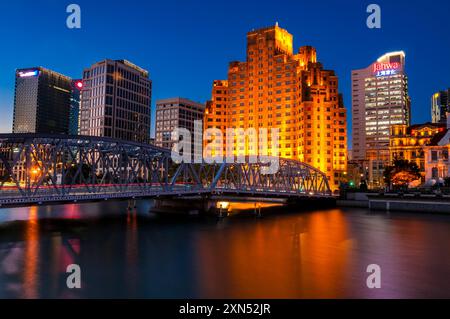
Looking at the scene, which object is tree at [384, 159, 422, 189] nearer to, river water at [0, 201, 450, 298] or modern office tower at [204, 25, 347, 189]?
modern office tower at [204, 25, 347, 189]

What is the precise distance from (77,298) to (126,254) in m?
11.9

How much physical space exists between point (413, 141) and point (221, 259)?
355ft

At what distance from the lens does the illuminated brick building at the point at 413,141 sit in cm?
11581

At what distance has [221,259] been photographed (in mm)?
32750

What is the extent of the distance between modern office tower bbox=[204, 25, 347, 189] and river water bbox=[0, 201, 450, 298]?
7602 cm

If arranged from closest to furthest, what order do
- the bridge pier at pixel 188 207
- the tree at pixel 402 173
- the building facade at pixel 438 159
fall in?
the bridge pier at pixel 188 207 → the tree at pixel 402 173 → the building facade at pixel 438 159

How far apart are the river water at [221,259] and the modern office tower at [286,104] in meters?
76.0

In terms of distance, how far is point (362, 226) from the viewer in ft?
182

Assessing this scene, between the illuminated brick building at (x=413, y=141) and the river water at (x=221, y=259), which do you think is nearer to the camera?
the river water at (x=221, y=259)

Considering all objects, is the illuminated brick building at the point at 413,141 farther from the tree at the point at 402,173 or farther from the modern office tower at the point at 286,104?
the modern office tower at the point at 286,104

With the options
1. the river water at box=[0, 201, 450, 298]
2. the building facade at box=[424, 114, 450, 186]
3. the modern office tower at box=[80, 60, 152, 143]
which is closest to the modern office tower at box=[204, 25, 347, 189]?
the building facade at box=[424, 114, 450, 186]

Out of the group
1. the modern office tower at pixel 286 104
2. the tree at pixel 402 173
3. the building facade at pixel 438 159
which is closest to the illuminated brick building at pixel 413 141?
the building facade at pixel 438 159

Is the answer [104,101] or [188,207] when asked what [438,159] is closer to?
[188,207]

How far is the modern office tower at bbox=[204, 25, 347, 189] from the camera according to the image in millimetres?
129750
